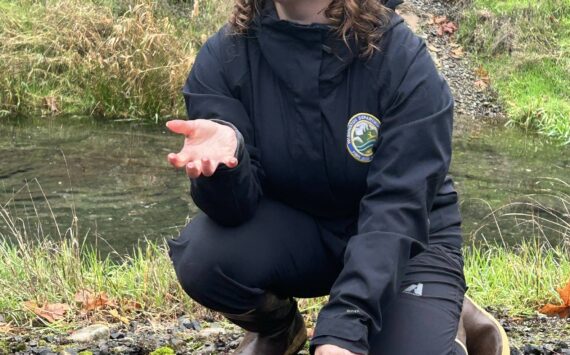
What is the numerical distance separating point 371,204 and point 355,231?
0.82 feet

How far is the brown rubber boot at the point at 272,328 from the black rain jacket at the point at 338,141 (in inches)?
11.1

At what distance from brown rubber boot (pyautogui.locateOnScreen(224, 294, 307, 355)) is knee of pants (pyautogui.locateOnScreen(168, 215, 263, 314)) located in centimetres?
7

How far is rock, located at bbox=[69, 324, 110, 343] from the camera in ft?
10.6

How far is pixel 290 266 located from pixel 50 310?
1.48 metres

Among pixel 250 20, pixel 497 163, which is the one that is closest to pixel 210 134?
pixel 250 20

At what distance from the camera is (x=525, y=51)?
1252 centimetres

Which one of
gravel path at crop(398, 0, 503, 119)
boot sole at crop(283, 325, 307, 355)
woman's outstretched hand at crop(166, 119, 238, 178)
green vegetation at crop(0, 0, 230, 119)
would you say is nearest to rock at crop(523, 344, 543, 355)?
boot sole at crop(283, 325, 307, 355)


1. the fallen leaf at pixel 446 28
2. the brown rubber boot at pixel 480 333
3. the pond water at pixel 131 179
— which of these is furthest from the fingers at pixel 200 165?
the fallen leaf at pixel 446 28

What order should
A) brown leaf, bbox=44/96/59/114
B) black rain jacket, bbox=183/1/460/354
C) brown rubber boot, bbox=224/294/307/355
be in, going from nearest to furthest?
black rain jacket, bbox=183/1/460/354 → brown rubber boot, bbox=224/294/307/355 → brown leaf, bbox=44/96/59/114

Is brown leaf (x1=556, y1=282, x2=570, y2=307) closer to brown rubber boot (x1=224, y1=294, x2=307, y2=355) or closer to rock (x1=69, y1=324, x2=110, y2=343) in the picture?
brown rubber boot (x1=224, y1=294, x2=307, y2=355)

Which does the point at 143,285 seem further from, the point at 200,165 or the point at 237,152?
the point at 200,165

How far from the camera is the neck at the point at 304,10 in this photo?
2.46 meters

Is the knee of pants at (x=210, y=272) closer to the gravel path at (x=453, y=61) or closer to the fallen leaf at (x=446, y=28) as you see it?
the gravel path at (x=453, y=61)

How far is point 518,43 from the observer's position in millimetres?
12633
